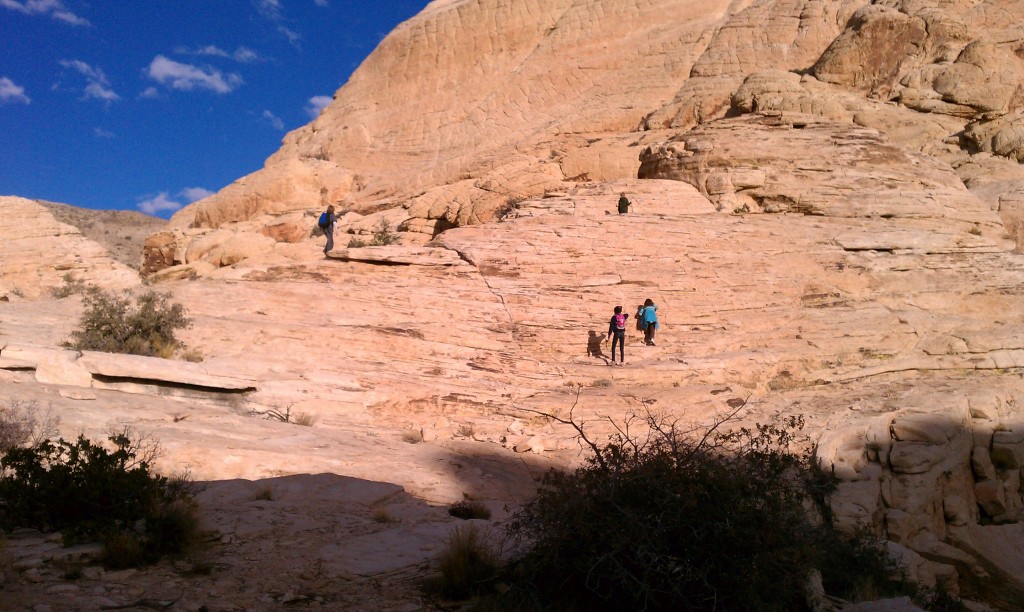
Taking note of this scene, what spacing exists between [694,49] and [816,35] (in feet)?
14.7

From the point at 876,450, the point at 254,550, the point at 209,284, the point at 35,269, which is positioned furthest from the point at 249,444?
the point at 35,269

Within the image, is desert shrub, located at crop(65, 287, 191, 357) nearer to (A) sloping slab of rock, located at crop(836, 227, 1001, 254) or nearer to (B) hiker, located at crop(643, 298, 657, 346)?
(B) hiker, located at crop(643, 298, 657, 346)

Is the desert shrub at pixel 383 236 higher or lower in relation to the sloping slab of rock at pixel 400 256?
higher

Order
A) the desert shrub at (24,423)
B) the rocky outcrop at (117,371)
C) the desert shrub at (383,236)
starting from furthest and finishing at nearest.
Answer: the desert shrub at (383,236) < the rocky outcrop at (117,371) < the desert shrub at (24,423)

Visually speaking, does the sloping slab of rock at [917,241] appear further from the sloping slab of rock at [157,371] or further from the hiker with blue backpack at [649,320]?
the sloping slab of rock at [157,371]

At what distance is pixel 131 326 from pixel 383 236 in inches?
329

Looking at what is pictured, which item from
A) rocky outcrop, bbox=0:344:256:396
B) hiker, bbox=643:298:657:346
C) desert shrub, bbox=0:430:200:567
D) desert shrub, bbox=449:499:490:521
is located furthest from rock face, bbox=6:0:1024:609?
desert shrub, bbox=0:430:200:567

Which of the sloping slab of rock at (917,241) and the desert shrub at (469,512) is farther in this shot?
the sloping slab of rock at (917,241)

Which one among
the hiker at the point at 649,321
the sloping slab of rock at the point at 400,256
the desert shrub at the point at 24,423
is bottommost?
the desert shrub at the point at 24,423

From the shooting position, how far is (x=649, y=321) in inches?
522

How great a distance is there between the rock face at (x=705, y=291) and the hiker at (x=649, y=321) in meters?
0.30

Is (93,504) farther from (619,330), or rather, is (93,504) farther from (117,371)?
(619,330)

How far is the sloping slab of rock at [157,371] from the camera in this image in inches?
372

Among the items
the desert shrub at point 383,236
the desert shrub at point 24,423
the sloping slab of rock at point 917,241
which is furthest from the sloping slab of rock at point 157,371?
the sloping slab of rock at point 917,241
